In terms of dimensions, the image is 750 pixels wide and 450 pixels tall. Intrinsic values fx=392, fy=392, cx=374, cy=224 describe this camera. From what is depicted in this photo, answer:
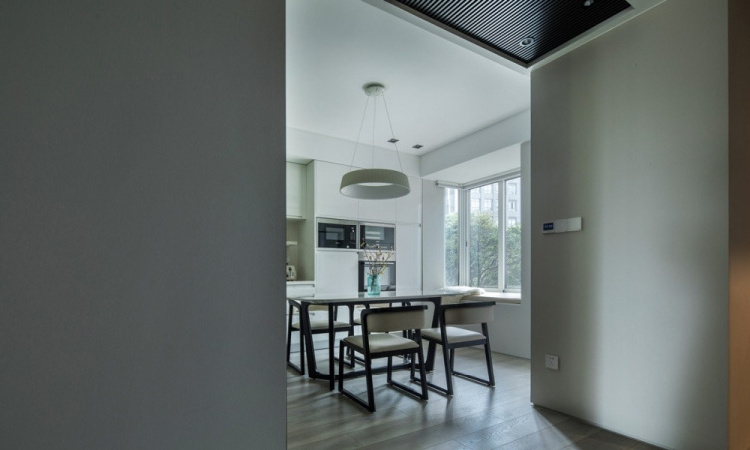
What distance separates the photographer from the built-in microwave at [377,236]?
17.7 feet

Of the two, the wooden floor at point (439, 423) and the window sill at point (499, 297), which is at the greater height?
the window sill at point (499, 297)

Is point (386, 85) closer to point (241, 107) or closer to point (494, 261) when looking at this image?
point (241, 107)

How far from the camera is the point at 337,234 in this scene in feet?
17.1

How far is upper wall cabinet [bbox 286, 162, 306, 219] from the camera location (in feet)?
17.0

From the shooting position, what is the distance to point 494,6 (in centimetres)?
229

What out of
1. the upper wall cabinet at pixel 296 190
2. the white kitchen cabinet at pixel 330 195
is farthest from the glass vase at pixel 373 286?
the upper wall cabinet at pixel 296 190

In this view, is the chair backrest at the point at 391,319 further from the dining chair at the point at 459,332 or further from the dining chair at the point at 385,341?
the dining chair at the point at 459,332

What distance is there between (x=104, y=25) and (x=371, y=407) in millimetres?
2589

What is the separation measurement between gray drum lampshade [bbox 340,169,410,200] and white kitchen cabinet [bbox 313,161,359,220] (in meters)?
1.10

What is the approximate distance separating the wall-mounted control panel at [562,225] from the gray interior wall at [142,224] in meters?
2.11

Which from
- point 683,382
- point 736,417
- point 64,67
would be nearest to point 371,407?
point 683,382

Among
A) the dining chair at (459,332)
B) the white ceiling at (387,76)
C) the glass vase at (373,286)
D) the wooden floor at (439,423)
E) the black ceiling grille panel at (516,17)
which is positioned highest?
the white ceiling at (387,76)

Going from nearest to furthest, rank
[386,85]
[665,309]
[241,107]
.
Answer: [241,107] → [665,309] → [386,85]

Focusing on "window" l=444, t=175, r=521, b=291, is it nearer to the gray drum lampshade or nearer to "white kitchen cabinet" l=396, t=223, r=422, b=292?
"white kitchen cabinet" l=396, t=223, r=422, b=292
